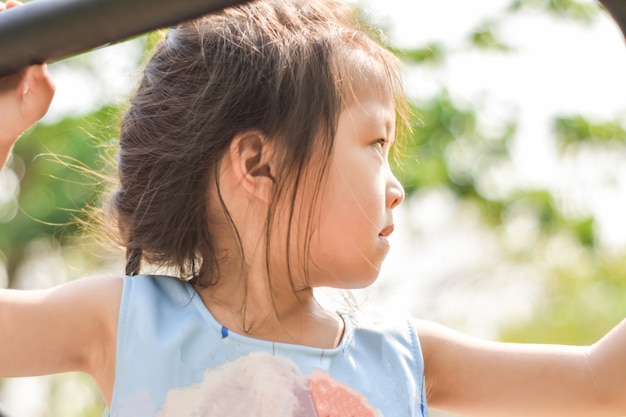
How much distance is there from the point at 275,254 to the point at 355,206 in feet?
0.32

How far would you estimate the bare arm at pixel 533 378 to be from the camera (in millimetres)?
952

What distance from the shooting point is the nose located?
94 centimetres

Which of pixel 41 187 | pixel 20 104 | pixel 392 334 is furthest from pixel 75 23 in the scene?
pixel 41 187

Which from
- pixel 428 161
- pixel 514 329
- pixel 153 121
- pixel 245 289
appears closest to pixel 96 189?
pixel 153 121

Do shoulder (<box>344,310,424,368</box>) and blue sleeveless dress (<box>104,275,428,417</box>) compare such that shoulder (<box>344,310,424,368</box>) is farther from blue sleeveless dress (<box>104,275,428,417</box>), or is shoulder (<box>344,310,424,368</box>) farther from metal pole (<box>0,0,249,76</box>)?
metal pole (<box>0,0,249,76</box>)

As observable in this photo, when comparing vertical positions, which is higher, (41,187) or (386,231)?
(386,231)

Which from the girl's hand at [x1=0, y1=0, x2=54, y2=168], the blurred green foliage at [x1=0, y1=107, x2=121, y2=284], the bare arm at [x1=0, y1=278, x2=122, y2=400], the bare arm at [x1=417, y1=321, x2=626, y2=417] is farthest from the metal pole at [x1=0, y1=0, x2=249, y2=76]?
the blurred green foliage at [x1=0, y1=107, x2=121, y2=284]

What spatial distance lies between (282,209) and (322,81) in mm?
138

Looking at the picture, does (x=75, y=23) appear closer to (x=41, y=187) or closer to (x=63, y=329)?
(x=63, y=329)

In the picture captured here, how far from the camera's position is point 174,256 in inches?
38.9

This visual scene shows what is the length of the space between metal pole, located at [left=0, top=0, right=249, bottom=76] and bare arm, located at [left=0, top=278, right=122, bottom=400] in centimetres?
27

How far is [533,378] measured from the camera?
3.14 feet

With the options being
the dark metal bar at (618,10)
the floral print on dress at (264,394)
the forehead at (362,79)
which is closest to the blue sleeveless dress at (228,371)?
the floral print on dress at (264,394)

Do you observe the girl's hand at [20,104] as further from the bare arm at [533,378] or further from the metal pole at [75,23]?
the bare arm at [533,378]
